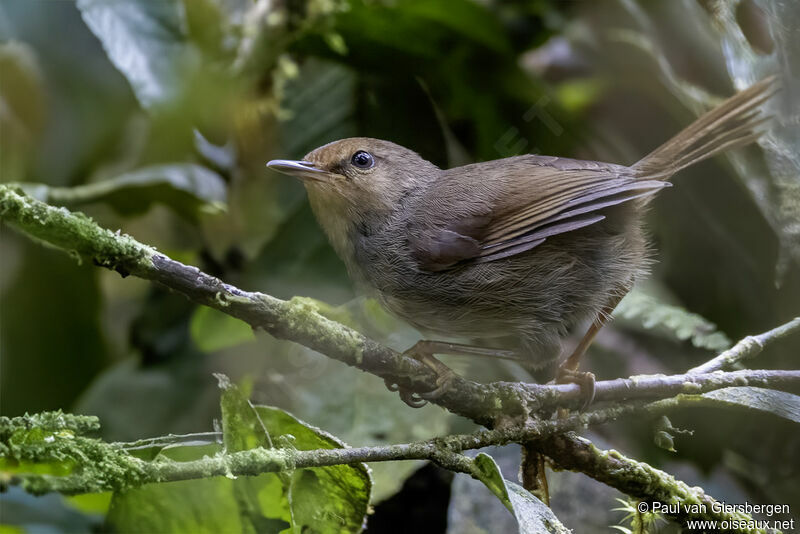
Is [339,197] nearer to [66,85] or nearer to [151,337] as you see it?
[151,337]

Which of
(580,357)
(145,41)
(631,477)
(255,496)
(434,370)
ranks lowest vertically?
(255,496)

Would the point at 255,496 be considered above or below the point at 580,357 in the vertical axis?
below

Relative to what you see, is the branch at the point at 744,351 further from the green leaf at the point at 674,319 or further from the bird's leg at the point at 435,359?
the bird's leg at the point at 435,359

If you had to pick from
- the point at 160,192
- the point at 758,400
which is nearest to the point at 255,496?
the point at 758,400

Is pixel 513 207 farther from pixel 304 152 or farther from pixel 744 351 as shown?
pixel 304 152

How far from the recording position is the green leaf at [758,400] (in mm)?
1212

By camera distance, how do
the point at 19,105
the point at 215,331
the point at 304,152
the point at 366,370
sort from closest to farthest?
the point at 366,370 → the point at 304,152 → the point at 215,331 → the point at 19,105

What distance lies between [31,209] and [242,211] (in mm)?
1141

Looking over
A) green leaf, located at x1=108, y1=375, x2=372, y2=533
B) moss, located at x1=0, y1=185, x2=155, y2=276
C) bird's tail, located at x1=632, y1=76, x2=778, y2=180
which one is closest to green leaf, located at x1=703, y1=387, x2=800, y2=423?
bird's tail, located at x1=632, y1=76, x2=778, y2=180

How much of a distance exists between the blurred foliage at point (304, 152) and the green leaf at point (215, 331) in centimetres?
1

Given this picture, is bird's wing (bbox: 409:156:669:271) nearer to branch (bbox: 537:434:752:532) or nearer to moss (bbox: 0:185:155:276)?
branch (bbox: 537:434:752:532)

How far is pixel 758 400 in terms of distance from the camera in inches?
48.0

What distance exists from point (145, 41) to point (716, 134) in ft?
4.32

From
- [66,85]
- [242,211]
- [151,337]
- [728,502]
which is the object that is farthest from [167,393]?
[728,502]
